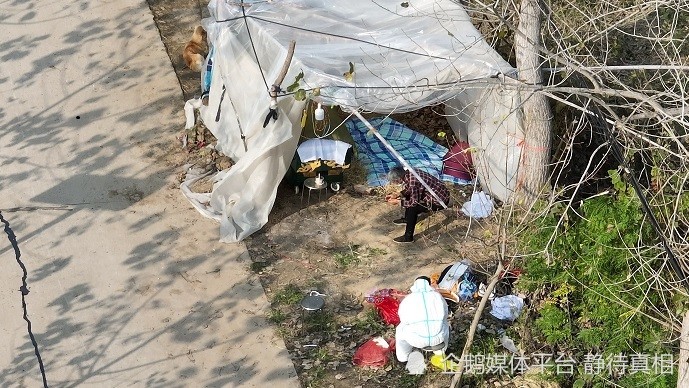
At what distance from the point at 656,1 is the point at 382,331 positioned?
3965 millimetres

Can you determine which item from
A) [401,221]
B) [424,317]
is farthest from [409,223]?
[424,317]

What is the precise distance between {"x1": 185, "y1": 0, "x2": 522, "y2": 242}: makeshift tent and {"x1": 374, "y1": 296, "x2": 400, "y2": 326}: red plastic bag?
153 cm

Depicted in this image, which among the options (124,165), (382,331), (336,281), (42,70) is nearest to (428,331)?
(382,331)

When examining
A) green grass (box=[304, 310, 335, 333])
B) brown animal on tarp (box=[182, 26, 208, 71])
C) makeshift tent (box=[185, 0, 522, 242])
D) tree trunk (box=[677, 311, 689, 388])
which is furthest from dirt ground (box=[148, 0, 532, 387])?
tree trunk (box=[677, 311, 689, 388])

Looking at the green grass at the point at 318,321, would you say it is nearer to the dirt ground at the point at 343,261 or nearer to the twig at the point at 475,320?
the dirt ground at the point at 343,261

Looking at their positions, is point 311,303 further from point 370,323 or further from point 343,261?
point 343,261

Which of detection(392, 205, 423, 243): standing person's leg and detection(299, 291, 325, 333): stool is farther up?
detection(392, 205, 423, 243): standing person's leg

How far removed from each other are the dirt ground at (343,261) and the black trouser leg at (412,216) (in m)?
0.15

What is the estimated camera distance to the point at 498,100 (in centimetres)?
1010

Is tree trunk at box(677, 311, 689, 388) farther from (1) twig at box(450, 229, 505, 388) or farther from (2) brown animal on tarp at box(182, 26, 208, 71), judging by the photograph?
(2) brown animal on tarp at box(182, 26, 208, 71)

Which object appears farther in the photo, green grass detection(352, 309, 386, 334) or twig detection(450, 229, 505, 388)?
green grass detection(352, 309, 386, 334)

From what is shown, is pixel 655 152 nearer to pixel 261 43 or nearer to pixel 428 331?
pixel 428 331

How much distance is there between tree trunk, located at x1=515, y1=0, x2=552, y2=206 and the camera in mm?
9398

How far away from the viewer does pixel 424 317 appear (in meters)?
8.46
